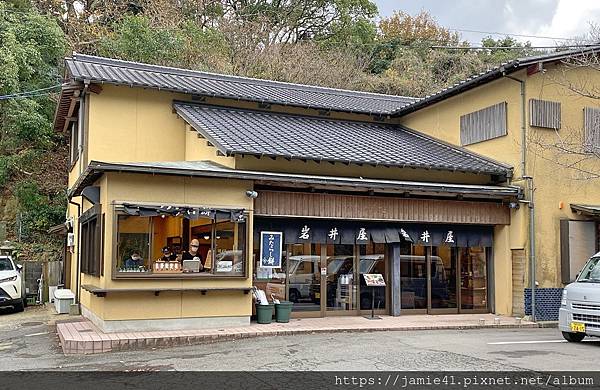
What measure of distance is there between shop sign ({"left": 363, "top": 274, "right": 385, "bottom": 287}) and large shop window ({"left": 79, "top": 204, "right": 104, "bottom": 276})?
610 centimetres

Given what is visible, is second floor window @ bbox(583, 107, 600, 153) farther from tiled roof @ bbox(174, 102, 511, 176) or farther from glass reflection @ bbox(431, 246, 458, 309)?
glass reflection @ bbox(431, 246, 458, 309)

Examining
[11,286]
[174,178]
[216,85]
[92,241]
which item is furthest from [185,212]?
[11,286]

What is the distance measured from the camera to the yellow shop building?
1235 cm

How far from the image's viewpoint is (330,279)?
48.5 feet

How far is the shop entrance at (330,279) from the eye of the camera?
14305 millimetres

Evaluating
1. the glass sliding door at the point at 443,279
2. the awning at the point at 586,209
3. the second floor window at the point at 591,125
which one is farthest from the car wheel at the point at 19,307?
the second floor window at the point at 591,125

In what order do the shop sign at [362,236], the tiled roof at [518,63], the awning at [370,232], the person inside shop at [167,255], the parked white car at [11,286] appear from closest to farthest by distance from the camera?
the person inside shop at [167,255], the awning at [370,232], the shop sign at [362,236], the tiled roof at [518,63], the parked white car at [11,286]

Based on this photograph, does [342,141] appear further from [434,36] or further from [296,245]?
[434,36]

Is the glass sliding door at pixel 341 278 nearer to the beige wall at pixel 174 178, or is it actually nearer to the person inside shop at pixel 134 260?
the beige wall at pixel 174 178

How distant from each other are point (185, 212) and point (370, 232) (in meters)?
4.75

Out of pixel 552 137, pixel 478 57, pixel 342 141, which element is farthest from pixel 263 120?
pixel 478 57

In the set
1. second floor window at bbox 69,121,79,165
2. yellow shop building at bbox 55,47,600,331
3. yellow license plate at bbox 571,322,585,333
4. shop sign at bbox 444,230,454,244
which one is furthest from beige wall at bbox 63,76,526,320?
yellow license plate at bbox 571,322,585,333

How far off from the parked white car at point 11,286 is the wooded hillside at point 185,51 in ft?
13.9

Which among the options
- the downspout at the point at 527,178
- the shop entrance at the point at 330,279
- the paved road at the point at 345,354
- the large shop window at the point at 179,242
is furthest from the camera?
the downspout at the point at 527,178
